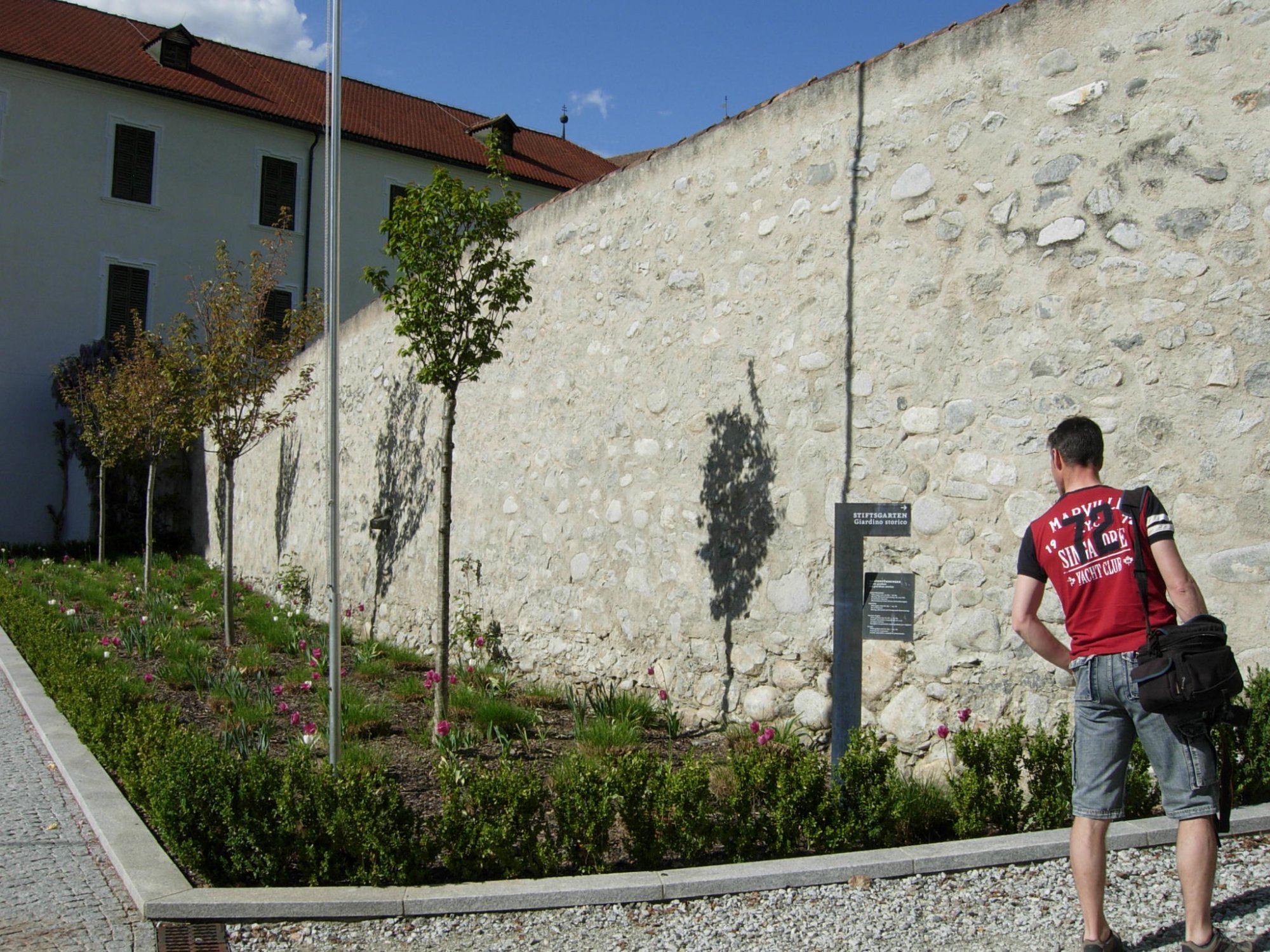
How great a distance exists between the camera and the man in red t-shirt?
9.45 ft

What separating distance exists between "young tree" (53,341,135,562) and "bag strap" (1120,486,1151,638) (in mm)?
14044

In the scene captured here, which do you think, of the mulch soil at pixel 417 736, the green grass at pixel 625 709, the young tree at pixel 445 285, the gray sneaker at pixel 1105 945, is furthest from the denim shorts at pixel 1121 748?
the young tree at pixel 445 285

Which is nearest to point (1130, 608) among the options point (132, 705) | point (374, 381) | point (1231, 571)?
point (1231, 571)

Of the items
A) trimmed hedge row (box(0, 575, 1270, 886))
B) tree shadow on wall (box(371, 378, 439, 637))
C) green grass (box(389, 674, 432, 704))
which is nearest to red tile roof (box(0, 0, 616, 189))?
tree shadow on wall (box(371, 378, 439, 637))

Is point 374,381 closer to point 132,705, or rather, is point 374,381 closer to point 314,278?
point 132,705

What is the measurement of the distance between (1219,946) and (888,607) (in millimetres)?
2026

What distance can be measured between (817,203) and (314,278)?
19.3 m

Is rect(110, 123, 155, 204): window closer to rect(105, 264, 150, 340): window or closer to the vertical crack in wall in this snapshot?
rect(105, 264, 150, 340): window

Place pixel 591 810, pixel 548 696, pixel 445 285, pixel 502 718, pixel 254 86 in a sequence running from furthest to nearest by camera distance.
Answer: pixel 254 86 → pixel 548 696 → pixel 502 718 → pixel 445 285 → pixel 591 810

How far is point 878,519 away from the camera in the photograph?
15.3 feet

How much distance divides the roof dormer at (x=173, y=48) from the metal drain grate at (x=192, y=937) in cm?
2280

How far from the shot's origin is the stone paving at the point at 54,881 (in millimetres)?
3520

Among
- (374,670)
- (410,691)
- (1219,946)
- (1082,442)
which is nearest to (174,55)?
(374,670)

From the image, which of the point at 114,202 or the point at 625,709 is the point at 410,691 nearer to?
the point at 625,709
